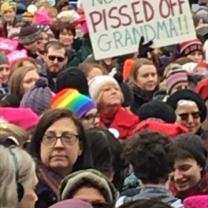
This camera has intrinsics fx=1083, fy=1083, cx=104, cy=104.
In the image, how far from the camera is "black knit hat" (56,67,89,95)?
855cm

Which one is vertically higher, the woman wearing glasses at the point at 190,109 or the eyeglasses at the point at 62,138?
the eyeglasses at the point at 62,138

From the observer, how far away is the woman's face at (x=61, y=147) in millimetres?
5793

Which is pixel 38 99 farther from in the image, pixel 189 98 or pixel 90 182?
pixel 90 182

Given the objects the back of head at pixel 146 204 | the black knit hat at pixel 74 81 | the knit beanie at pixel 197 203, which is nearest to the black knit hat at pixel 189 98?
the black knit hat at pixel 74 81

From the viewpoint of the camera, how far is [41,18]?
15461 millimetres

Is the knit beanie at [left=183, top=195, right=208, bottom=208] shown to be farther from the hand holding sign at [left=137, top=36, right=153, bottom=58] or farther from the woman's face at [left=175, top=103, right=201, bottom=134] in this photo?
the hand holding sign at [left=137, top=36, right=153, bottom=58]

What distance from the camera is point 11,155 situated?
4.39 meters

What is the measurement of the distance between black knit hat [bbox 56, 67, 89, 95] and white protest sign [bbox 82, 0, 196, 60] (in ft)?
3.30

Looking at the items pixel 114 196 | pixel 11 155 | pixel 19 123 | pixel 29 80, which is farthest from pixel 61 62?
pixel 11 155

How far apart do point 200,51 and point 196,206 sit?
729 centimetres

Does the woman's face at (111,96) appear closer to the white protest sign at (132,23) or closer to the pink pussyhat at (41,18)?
the white protest sign at (132,23)

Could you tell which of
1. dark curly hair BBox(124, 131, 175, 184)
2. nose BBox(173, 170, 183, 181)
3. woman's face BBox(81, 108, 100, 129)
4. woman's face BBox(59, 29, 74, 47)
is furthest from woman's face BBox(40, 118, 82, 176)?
woman's face BBox(59, 29, 74, 47)

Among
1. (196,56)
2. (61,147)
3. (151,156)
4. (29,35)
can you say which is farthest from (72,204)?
(29,35)

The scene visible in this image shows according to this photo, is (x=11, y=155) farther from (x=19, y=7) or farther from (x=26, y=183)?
(x=19, y=7)
